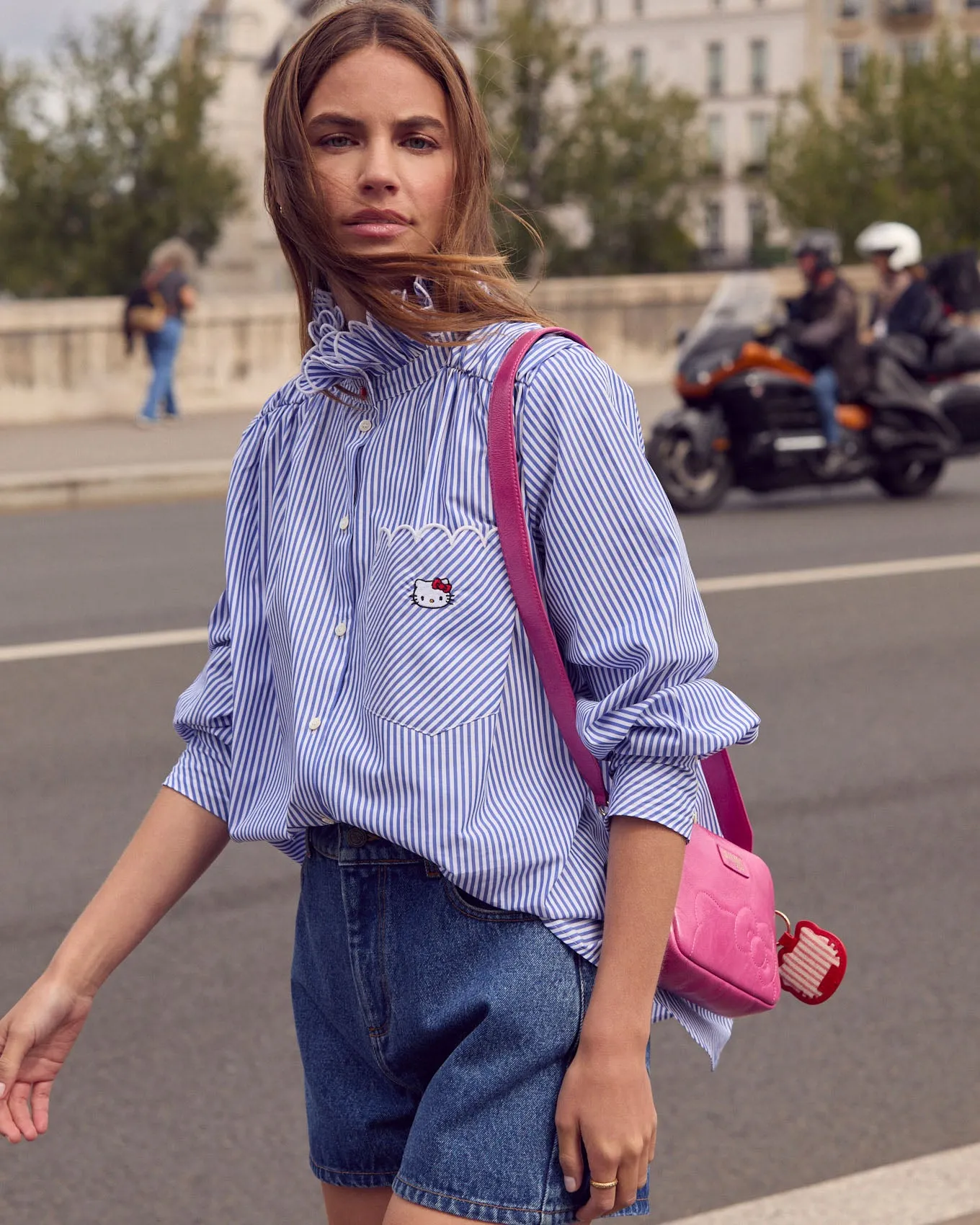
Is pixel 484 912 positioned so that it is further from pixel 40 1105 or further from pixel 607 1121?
pixel 40 1105

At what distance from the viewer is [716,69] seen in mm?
88938

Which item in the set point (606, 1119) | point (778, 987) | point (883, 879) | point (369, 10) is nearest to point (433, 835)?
point (606, 1119)

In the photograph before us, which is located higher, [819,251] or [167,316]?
[819,251]

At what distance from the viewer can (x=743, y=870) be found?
6.13ft

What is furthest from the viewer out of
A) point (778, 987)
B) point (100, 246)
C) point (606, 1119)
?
point (100, 246)

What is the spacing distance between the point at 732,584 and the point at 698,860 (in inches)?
311

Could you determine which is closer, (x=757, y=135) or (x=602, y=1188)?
(x=602, y=1188)

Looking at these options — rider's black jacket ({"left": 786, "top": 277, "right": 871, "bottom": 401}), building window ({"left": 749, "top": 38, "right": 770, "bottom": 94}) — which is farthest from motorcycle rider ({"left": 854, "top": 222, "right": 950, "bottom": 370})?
building window ({"left": 749, "top": 38, "right": 770, "bottom": 94})

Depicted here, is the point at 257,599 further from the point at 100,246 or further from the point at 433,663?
the point at 100,246

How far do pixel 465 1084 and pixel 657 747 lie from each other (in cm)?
34

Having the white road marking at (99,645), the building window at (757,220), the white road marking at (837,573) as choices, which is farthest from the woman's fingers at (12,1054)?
the building window at (757,220)

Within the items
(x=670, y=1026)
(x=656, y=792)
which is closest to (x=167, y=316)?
(x=670, y=1026)

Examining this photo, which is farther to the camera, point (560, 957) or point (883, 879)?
point (883, 879)

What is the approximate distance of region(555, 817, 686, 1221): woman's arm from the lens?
5.35 feet
